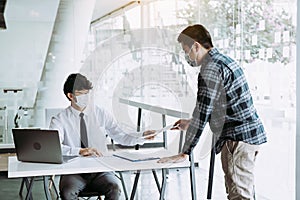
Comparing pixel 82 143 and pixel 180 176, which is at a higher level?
pixel 82 143

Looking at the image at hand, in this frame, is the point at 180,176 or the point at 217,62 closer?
the point at 217,62

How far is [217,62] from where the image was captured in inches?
112

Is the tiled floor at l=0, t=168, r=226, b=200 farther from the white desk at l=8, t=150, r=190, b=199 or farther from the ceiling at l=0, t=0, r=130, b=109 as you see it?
the white desk at l=8, t=150, r=190, b=199

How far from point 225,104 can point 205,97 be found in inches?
5.1

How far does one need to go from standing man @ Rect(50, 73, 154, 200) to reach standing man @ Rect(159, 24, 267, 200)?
2.02 ft

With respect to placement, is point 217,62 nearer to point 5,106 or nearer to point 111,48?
point 111,48

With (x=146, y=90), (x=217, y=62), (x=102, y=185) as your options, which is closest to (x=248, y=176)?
(x=217, y=62)

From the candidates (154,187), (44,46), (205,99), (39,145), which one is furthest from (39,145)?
(44,46)

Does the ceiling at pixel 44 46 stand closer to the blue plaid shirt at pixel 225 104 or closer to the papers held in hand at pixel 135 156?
the papers held in hand at pixel 135 156

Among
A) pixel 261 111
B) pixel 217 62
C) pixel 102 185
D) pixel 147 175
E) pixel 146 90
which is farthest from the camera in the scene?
pixel 146 90

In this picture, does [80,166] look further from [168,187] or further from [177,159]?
[168,187]

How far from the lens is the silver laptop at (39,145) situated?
2920mm

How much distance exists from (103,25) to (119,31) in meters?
0.23

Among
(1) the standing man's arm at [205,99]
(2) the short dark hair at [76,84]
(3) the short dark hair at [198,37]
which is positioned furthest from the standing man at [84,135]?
(3) the short dark hair at [198,37]
